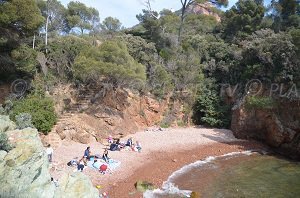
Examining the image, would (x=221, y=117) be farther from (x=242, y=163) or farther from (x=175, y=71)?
(x=242, y=163)

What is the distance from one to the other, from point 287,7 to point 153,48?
54.9ft

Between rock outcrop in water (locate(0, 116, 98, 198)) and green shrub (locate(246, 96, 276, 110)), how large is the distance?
1944 centimetres

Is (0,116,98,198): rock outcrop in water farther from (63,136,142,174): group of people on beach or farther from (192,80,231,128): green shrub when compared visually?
(192,80,231,128): green shrub

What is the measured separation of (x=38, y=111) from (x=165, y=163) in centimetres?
859

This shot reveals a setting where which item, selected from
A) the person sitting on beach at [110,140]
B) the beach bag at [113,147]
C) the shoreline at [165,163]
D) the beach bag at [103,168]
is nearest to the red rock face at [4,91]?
the person sitting on beach at [110,140]

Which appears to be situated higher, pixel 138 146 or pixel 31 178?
pixel 31 178

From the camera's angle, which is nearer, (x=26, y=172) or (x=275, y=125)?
(x=26, y=172)

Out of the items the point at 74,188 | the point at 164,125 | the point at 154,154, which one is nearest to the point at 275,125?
the point at 164,125

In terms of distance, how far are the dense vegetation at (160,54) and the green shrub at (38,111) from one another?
6 centimetres

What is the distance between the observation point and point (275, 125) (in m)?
25.5

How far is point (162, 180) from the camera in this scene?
18.0 m

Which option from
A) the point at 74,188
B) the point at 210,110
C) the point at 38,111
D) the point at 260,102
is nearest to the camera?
the point at 74,188

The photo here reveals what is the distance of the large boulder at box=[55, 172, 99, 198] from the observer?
9336mm

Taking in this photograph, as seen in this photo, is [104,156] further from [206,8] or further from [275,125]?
[206,8]
